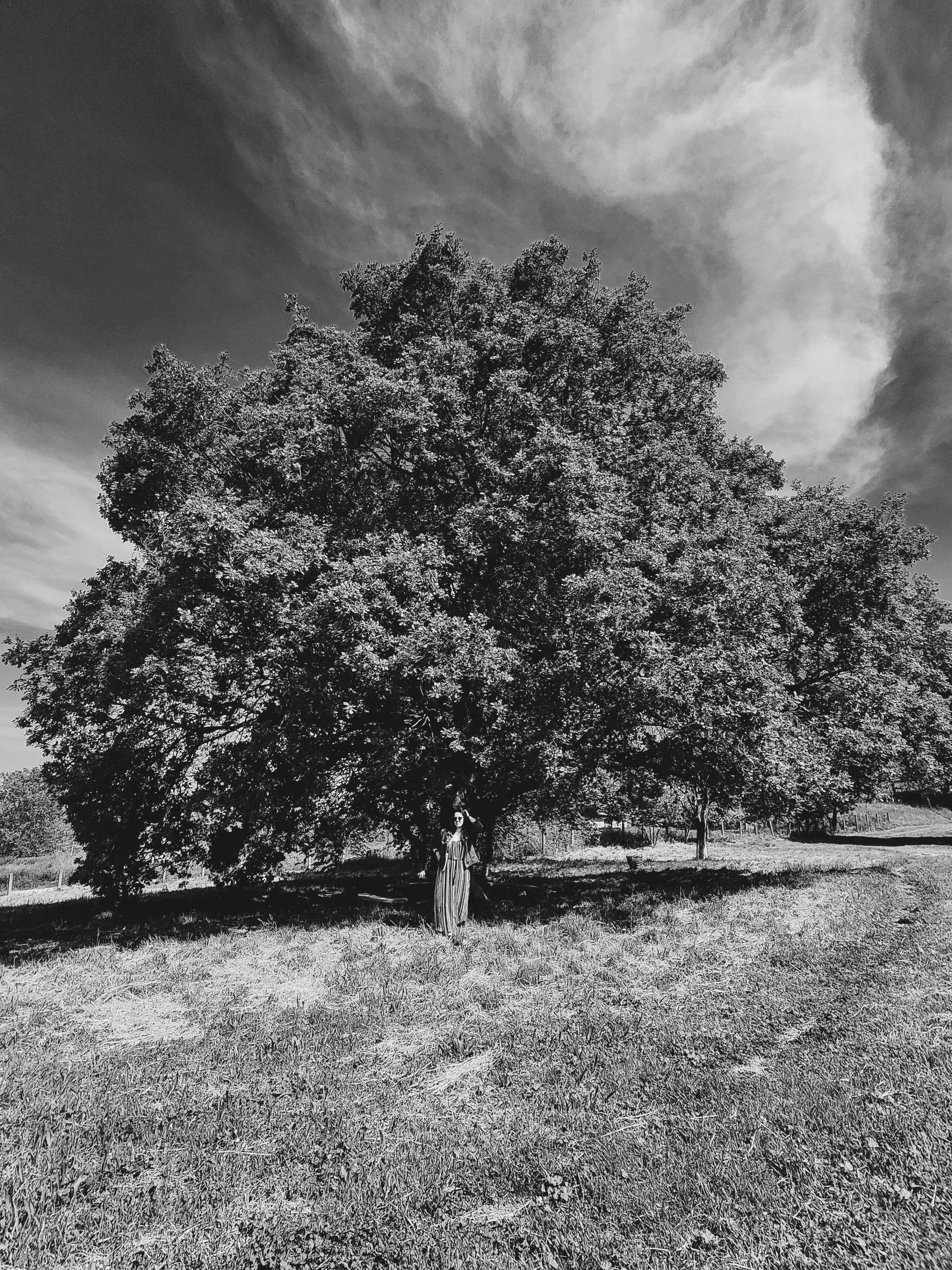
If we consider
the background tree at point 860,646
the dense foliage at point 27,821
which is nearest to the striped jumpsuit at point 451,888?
the background tree at point 860,646

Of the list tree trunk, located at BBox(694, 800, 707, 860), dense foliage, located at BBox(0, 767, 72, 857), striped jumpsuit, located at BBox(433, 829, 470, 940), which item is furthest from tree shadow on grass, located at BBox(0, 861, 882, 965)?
dense foliage, located at BBox(0, 767, 72, 857)

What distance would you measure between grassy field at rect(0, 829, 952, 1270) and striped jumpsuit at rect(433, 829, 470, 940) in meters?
0.69

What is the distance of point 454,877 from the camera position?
1471cm

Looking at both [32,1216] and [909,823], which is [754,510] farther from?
[909,823]

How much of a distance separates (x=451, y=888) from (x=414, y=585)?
6.97 m

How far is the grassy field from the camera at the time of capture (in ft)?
14.7

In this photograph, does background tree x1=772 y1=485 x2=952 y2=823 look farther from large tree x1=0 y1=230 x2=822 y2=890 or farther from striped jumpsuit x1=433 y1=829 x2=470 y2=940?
striped jumpsuit x1=433 y1=829 x2=470 y2=940

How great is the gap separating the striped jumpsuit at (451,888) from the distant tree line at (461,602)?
913 millimetres

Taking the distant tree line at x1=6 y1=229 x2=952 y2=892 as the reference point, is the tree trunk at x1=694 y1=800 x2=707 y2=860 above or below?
below

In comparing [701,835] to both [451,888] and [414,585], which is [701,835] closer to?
[451,888]

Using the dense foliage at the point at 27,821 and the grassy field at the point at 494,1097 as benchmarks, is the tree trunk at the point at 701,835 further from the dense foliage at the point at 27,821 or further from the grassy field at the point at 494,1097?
the dense foliage at the point at 27,821

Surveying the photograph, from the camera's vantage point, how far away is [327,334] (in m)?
16.5

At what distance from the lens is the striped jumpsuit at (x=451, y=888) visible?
1437 centimetres

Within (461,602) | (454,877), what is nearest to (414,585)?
(461,602)
